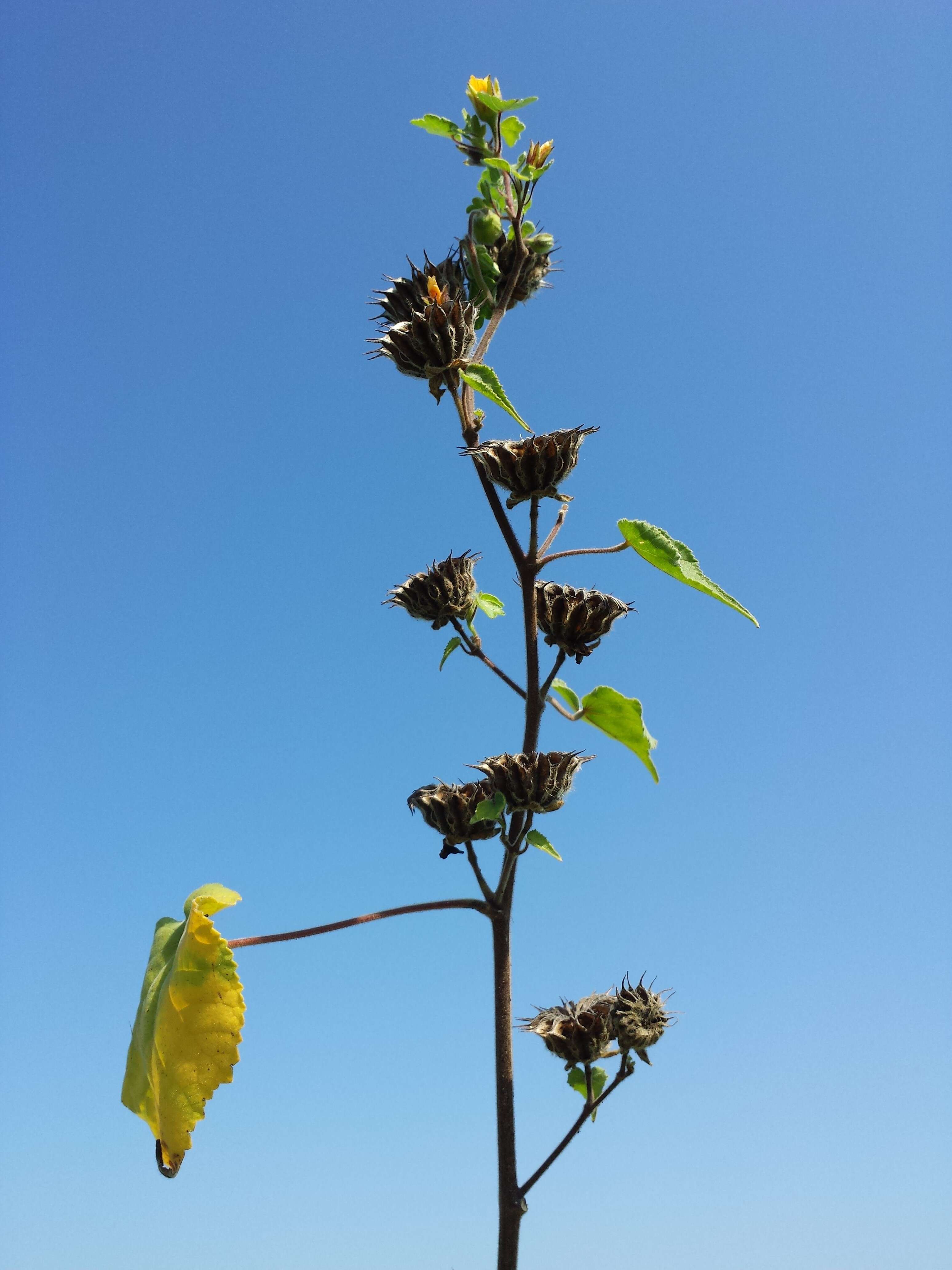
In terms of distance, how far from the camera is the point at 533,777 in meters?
2.37

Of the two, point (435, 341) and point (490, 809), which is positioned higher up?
point (435, 341)

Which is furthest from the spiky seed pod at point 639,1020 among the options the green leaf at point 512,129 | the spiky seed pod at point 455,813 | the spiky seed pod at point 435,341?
the green leaf at point 512,129

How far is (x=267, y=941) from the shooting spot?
240 cm

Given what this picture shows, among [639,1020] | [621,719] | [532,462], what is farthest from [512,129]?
[639,1020]

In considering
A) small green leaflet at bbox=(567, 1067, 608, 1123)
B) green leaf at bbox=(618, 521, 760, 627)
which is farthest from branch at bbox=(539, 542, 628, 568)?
small green leaflet at bbox=(567, 1067, 608, 1123)

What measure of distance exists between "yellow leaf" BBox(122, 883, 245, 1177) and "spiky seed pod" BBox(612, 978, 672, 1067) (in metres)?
0.94

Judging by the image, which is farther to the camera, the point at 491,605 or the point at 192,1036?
the point at 491,605

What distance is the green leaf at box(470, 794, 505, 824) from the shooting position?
2.31 meters

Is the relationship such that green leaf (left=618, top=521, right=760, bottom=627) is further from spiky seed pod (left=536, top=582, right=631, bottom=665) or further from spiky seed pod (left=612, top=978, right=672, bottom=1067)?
spiky seed pod (left=612, top=978, right=672, bottom=1067)

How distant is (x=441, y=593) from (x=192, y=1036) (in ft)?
3.97

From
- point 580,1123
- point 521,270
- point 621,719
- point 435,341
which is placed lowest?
point 580,1123

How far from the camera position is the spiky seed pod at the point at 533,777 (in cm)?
236

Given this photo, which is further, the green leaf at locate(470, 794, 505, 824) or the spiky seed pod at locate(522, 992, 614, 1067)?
the spiky seed pod at locate(522, 992, 614, 1067)

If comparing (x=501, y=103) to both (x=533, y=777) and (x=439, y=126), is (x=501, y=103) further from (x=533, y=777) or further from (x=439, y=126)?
(x=533, y=777)
